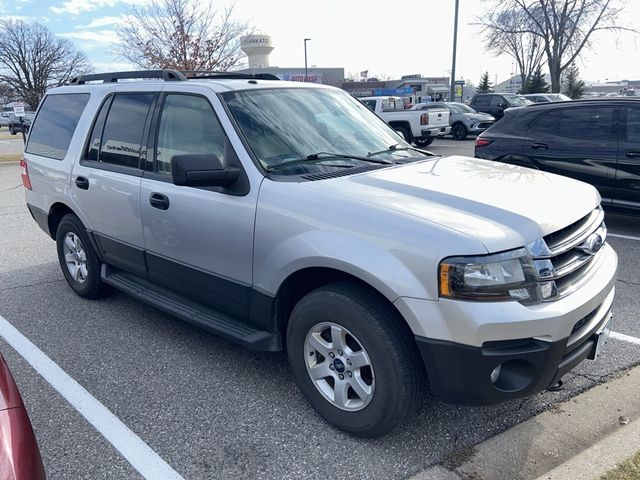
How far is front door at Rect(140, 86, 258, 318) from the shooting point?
10.4ft

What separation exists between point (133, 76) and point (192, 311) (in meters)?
2.14

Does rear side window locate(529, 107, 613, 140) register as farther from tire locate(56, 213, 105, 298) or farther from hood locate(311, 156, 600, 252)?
tire locate(56, 213, 105, 298)

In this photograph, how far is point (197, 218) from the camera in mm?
3359

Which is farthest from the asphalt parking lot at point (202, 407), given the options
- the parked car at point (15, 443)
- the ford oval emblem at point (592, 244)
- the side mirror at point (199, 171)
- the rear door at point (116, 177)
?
the side mirror at point (199, 171)

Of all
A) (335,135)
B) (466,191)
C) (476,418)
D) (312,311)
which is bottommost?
(476,418)

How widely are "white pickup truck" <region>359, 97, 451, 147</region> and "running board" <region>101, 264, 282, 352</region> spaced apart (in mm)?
15028

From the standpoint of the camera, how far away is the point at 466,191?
285 centimetres

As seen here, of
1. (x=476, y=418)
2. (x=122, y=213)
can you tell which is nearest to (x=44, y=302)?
(x=122, y=213)

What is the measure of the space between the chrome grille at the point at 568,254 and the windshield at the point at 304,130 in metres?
1.27

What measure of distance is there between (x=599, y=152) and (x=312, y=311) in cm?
543

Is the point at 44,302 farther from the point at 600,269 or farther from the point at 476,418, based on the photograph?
the point at 600,269

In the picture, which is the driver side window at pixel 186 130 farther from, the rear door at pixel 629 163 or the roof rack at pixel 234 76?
the rear door at pixel 629 163

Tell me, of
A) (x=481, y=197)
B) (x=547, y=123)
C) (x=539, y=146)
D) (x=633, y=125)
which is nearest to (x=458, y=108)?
(x=547, y=123)

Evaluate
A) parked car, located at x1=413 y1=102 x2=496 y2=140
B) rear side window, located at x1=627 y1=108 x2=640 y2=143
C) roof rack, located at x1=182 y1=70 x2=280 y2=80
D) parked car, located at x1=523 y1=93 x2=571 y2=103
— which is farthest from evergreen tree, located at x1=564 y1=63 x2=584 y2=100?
roof rack, located at x1=182 y1=70 x2=280 y2=80
